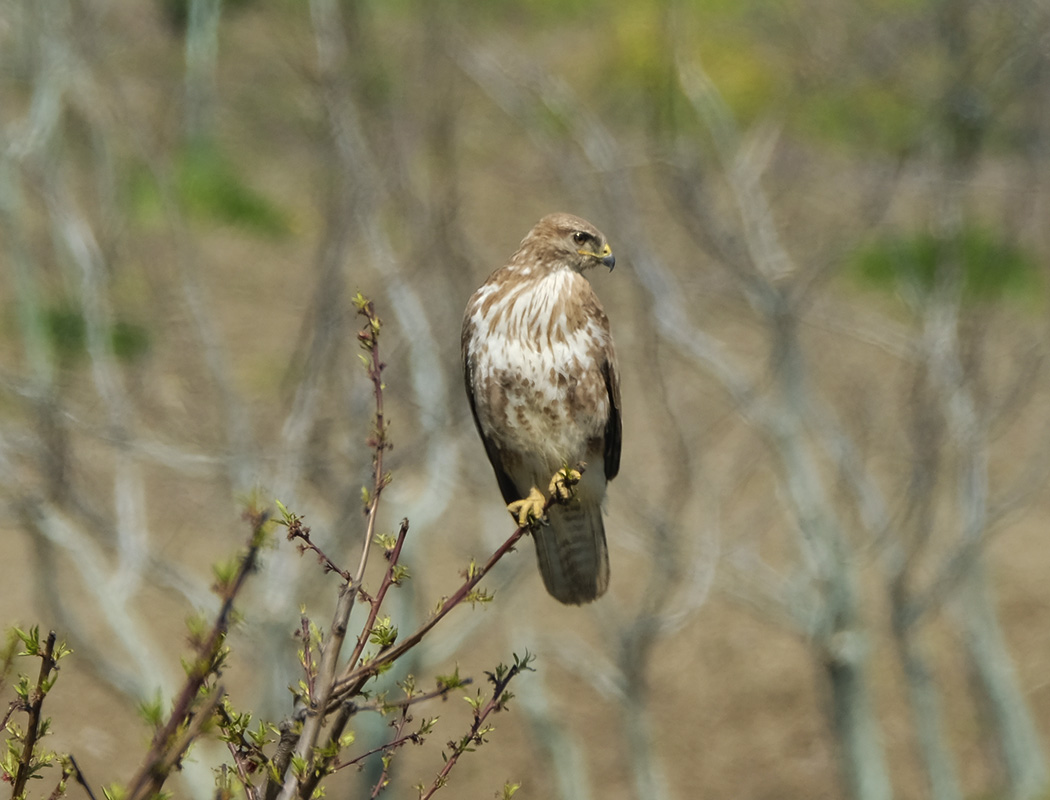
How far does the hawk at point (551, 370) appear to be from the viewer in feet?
15.5

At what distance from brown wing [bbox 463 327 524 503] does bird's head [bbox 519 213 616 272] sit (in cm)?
43

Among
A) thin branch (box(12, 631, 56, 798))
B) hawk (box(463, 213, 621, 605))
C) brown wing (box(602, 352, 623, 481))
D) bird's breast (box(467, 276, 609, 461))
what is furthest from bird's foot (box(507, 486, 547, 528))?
thin branch (box(12, 631, 56, 798))

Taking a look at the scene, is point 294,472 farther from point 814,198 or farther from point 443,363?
point 814,198

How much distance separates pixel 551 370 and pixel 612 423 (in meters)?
0.53

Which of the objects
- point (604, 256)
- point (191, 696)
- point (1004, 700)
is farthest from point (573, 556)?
point (1004, 700)

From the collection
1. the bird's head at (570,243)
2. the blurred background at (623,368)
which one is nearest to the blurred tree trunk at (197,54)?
the blurred background at (623,368)

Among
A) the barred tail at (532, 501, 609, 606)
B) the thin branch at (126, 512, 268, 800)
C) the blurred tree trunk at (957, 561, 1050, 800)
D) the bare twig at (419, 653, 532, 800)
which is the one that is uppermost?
the blurred tree trunk at (957, 561, 1050, 800)

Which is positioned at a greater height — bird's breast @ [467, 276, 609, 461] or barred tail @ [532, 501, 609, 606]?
bird's breast @ [467, 276, 609, 461]

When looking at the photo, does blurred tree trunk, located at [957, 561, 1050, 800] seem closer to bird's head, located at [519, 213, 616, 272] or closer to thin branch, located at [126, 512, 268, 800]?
bird's head, located at [519, 213, 616, 272]

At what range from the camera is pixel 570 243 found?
15.8ft

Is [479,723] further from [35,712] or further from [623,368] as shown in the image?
[623,368]

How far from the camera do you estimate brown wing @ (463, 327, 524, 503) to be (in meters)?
4.94

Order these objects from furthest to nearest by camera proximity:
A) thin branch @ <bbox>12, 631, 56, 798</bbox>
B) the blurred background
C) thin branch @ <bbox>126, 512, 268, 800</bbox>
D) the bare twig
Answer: the blurred background → the bare twig → thin branch @ <bbox>12, 631, 56, 798</bbox> → thin branch @ <bbox>126, 512, 268, 800</bbox>

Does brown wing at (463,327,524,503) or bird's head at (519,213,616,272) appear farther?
brown wing at (463,327,524,503)
